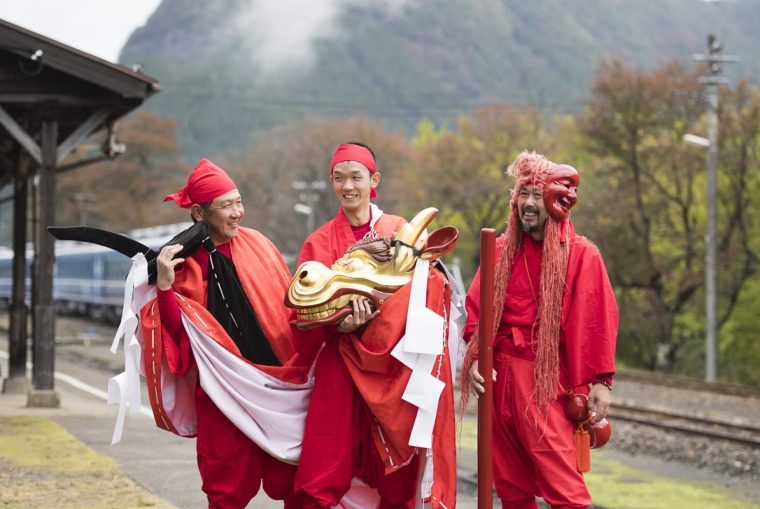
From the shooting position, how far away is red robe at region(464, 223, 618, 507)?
4.93m

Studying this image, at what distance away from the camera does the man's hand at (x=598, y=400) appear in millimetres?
4930

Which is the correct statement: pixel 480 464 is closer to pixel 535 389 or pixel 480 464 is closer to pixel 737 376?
pixel 535 389

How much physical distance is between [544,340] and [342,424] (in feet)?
3.23

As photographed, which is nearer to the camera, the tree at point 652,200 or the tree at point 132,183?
the tree at point 652,200

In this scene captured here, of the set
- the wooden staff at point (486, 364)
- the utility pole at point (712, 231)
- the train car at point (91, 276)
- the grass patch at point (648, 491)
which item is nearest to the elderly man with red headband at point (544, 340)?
the wooden staff at point (486, 364)

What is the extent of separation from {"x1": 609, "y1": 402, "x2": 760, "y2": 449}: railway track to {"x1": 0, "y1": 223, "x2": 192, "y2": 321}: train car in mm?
17411

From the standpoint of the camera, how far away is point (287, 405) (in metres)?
5.11

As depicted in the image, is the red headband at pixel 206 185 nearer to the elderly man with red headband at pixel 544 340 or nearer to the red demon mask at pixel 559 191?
the elderly man with red headband at pixel 544 340

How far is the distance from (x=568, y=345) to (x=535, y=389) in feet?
0.83

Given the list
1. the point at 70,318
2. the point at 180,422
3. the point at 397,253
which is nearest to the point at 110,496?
the point at 180,422

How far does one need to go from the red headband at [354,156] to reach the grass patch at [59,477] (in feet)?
9.42

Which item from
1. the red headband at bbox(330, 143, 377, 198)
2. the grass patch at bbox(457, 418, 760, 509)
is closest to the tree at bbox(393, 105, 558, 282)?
the grass patch at bbox(457, 418, 760, 509)

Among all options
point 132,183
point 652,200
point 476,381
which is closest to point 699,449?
point 476,381

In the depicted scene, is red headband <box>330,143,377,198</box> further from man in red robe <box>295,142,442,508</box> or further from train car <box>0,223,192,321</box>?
train car <box>0,223,192,321</box>
